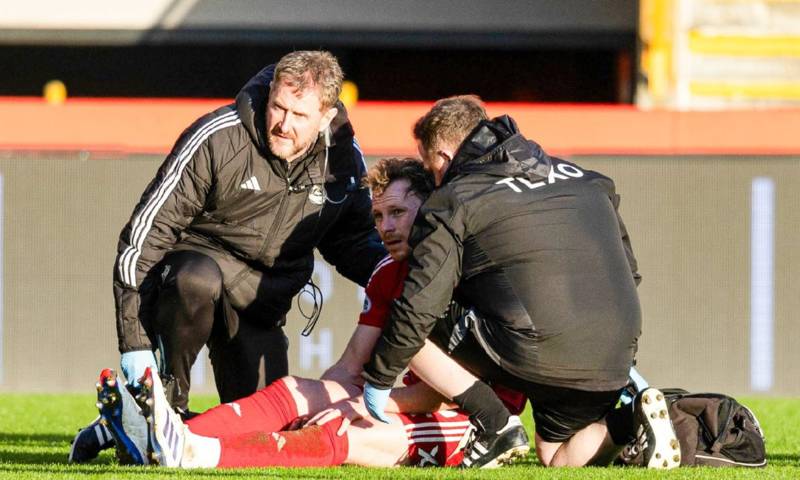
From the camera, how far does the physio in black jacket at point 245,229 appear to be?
4984mm

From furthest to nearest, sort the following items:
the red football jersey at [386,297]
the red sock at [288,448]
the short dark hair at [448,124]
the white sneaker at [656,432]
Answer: the red football jersey at [386,297]
the short dark hair at [448,124]
the white sneaker at [656,432]
the red sock at [288,448]

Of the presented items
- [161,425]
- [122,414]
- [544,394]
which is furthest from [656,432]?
[122,414]

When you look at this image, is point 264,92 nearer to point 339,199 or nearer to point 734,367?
point 339,199

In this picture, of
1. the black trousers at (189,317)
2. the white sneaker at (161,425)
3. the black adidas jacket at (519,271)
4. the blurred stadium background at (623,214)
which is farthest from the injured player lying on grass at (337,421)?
the blurred stadium background at (623,214)

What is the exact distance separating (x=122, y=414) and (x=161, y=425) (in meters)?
0.18

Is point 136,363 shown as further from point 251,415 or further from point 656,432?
point 656,432

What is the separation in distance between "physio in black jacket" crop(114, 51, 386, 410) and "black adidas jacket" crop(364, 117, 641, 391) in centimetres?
81

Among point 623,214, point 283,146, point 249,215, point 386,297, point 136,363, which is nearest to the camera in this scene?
point 136,363

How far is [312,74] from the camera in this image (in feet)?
16.5

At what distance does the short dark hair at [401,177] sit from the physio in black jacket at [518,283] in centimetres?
26

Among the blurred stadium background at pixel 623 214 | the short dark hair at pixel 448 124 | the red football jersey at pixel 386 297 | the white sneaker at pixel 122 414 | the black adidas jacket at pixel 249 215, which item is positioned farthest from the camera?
the blurred stadium background at pixel 623 214

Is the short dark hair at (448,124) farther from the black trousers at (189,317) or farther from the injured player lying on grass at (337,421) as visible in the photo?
the black trousers at (189,317)

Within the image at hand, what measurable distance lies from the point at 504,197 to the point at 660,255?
467 centimetres

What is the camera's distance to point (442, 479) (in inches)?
165
